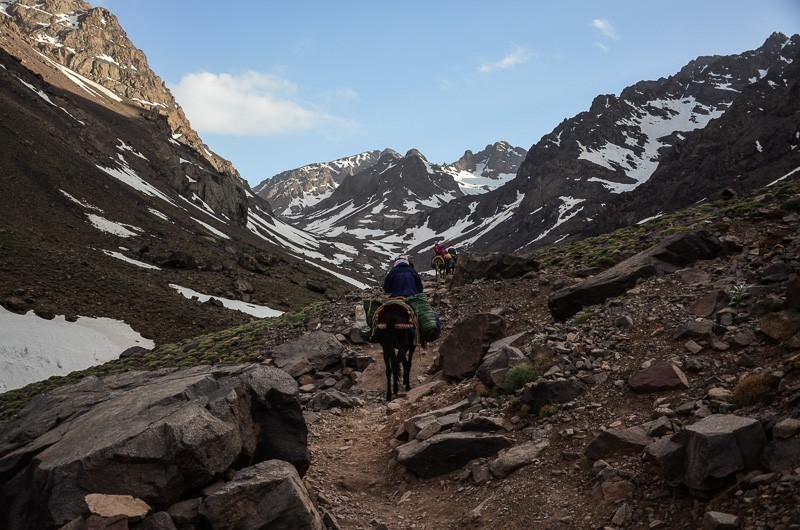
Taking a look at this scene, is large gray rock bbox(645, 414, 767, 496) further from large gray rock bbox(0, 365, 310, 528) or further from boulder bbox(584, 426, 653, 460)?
large gray rock bbox(0, 365, 310, 528)

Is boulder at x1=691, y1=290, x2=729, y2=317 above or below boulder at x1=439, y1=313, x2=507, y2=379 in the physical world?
above

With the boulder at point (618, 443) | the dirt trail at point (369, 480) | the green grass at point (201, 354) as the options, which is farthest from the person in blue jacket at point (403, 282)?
the boulder at point (618, 443)

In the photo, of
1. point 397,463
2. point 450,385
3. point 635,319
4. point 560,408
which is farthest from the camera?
point 450,385

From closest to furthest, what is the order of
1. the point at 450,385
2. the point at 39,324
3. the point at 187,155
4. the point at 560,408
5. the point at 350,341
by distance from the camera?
1. the point at 560,408
2. the point at 450,385
3. the point at 350,341
4. the point at 39,324
5. the point at 187,155

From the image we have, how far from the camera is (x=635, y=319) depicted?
1066 centimetres

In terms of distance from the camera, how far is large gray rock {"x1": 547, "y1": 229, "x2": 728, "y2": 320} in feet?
42.8

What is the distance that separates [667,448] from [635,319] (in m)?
4.93

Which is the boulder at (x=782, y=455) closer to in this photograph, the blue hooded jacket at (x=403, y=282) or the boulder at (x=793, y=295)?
the boulder at (x=793, y=295)

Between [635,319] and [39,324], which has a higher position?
[39,324]

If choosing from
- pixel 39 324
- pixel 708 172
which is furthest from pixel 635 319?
pixel 708 172

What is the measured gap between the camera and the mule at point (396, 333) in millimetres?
14211

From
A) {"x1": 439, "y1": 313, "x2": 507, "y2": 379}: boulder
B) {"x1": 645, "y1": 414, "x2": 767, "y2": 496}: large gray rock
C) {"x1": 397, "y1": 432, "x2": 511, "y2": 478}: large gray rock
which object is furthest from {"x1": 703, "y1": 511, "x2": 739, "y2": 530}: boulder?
{"x1": 439, "y1": 313, "x2": 507, "y2": 379}: boulder

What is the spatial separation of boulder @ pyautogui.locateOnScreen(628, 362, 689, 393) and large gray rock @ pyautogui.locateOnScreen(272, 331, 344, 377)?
10227 millimetres

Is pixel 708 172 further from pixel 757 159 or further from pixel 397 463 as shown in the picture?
pixel 397 463
